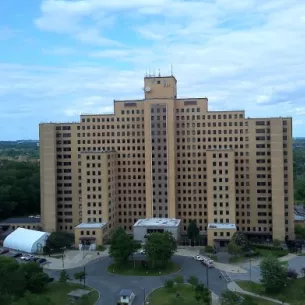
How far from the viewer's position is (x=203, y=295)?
49375 millimetres

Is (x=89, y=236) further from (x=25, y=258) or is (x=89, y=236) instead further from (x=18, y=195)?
(x=18, y=195)

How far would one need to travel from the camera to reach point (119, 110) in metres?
86.8

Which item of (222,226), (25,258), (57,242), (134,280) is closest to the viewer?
(134,280)

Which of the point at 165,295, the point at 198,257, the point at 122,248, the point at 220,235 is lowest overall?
Result: the point at 165,295

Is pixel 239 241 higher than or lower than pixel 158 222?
lower

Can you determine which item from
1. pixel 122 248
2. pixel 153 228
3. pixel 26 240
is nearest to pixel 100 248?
pixel 153 228

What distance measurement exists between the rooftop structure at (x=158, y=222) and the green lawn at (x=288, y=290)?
22.8 meters

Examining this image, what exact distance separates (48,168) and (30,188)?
864 inches

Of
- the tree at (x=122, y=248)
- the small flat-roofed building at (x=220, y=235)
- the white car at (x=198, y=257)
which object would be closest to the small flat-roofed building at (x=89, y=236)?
the tree at (x=122, y=248)

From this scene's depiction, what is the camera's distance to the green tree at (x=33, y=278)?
54156mm

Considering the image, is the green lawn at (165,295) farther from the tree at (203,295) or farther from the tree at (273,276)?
the tree at (273,276)

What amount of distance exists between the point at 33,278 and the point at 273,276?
3014 centimetres

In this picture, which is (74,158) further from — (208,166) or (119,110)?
(208,166)

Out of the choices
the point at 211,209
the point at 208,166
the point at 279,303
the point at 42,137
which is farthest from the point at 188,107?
the point at 279,303
